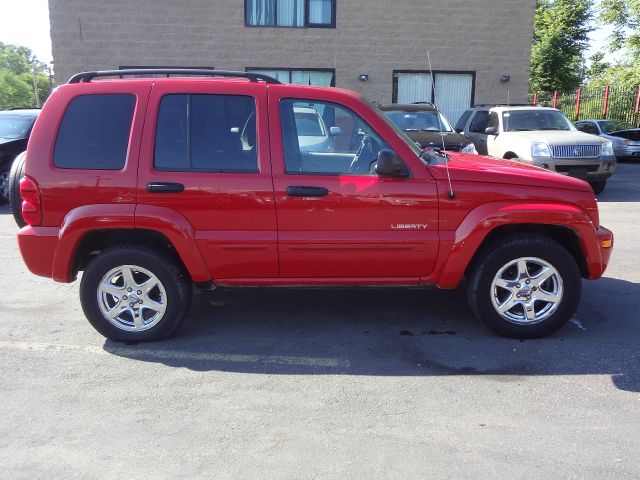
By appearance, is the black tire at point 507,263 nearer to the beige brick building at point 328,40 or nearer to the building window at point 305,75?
the beige brick building at point 328,40

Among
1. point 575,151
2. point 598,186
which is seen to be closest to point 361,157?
point 575,151

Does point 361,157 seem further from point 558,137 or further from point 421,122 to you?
point 558,137

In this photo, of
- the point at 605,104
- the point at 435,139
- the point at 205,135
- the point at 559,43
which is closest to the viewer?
the point at 205,135

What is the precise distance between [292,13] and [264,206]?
537 inches

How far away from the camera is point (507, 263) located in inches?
165

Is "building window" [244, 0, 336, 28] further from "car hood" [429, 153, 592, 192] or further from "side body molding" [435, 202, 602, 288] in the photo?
"side body molding" [435, 202, 602, 288]

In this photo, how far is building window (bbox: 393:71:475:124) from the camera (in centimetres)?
1669

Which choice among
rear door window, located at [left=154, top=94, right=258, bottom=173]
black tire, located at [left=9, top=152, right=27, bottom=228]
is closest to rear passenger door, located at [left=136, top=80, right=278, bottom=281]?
rear door window, located at [left=154, top=94, right=258, bottom=173]

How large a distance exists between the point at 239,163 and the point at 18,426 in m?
2.16

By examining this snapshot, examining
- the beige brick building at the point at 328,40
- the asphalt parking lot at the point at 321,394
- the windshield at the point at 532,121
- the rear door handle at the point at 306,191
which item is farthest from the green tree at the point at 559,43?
the rear door handle at the point at 306,191

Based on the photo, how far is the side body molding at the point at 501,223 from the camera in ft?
13.4

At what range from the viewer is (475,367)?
12.8ft

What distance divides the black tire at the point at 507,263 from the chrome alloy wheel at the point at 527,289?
0.07 ft

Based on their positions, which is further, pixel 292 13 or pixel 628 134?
pixel 628 134
